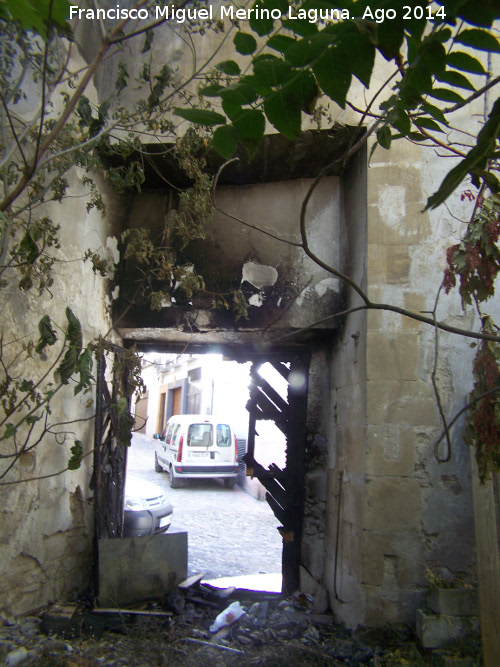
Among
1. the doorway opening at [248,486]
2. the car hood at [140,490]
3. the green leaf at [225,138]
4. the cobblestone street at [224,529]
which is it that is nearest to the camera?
the green leaf at [225,138]

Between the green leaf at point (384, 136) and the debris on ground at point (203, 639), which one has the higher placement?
the green leaf at point (384, 136)

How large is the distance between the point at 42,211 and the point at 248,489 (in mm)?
9887

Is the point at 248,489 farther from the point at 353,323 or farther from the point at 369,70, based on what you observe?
the point at 369,70

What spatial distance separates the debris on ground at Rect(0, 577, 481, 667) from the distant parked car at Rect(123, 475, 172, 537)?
1.57 metres

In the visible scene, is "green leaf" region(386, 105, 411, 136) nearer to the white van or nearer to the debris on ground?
the debris on ground

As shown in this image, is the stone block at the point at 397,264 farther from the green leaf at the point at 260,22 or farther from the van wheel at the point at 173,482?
the van wheel at the point at 173,482

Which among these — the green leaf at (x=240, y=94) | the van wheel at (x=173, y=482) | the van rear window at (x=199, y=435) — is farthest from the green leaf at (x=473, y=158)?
the van wheel at (x=173, y=482)

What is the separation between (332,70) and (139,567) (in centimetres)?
402

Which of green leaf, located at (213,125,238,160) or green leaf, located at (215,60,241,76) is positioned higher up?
green leaf, located at (215,60,241,76)

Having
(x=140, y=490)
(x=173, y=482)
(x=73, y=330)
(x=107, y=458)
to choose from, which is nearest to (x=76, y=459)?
(x=73, y=330)

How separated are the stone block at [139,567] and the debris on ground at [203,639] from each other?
0.34ft

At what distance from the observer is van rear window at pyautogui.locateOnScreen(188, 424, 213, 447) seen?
39.2ft

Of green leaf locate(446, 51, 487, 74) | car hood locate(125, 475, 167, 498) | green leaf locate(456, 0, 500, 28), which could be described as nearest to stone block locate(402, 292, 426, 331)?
green leaf locate(446, 51, 487, 74)

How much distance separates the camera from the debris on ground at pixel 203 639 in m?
2.95
